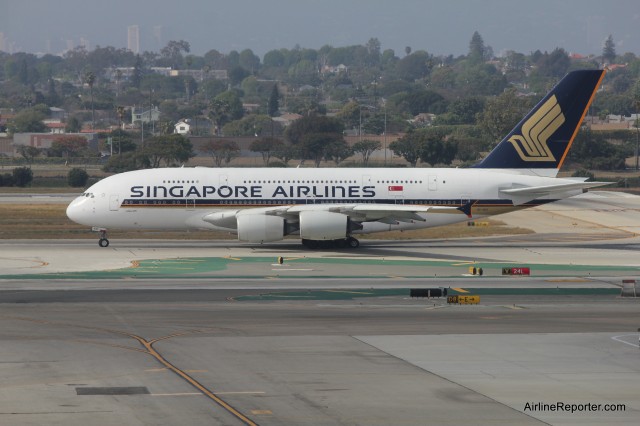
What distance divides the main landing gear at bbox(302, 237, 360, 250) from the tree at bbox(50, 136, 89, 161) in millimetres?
127498

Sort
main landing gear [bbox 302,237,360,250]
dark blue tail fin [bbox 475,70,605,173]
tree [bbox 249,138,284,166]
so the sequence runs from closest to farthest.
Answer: main landing gear [bbox 302,237,360,250] → dark blue tail fin [bbox 475,70,605,173] → tree [bbox 249,138,284,166]

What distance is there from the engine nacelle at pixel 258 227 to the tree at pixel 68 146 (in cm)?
12977

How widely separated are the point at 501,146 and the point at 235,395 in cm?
4109

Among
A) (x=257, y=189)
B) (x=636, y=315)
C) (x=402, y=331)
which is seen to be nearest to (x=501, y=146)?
(x=257, y=189)

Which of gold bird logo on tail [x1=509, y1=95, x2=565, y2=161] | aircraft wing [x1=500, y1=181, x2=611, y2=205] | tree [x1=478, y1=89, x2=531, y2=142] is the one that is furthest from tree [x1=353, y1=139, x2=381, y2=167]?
aircraft wing [x1=500, y1=181, x2=611, y2=205]

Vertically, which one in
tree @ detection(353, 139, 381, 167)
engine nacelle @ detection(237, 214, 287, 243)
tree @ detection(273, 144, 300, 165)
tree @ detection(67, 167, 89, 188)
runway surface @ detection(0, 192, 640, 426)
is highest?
tree @ detection(353, 139, 381, 167)

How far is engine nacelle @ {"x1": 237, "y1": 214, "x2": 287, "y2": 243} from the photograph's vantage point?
203 feet

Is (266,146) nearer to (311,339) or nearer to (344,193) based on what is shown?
(344,193)

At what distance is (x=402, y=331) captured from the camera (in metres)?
39.2

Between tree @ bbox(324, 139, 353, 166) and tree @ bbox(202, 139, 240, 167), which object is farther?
tree @ bbox(202, 139, 240, 167)

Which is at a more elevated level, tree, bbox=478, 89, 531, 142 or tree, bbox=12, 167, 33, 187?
tree, bbox=478, 89, 531, 142

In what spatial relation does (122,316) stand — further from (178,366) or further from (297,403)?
(297,403)

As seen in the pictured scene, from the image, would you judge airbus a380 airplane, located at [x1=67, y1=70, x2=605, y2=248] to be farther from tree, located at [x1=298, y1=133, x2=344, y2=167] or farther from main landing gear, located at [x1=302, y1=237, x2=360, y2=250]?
tree, located at [x1=298, y1=133, x2=344, y2=167]

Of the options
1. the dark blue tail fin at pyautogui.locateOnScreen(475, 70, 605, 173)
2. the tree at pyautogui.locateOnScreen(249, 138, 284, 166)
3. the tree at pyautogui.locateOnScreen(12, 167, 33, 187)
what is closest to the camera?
the dark blue tail fin at pyautogui.locateOnScreen(475, 70, 605, 173)
